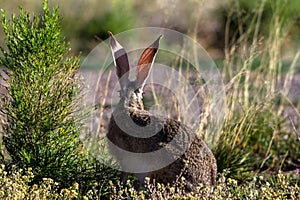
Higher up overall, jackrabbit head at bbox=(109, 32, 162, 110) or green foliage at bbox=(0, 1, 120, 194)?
jackrabbit head at bbox=(109, 32, 162, 110)

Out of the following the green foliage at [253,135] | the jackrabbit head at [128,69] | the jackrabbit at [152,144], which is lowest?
the jackrabbit at [152,144]

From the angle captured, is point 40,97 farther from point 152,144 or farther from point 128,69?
point 152,144

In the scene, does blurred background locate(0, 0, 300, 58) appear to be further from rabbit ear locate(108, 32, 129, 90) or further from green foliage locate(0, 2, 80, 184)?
green foliage locate(0, 2, 80, 184)

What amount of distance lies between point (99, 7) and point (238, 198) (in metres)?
9.22

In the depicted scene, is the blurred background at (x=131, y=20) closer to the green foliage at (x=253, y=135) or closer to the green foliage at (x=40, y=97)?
the green foliage at (x=253, y=135)

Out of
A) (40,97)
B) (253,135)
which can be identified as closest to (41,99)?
(40,97)

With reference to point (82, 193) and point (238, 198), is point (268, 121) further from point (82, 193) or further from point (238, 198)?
point (82, 193)

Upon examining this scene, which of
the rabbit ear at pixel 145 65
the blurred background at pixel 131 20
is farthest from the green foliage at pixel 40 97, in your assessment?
the blurred background at pixel 131 20

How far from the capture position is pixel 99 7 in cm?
1382

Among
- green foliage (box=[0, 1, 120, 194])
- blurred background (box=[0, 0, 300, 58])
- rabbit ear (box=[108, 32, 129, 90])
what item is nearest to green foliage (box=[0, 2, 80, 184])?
green foliage (box=[0, 1, 120, 194])

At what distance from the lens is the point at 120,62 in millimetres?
5316

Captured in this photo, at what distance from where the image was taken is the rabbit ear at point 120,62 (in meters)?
5.32

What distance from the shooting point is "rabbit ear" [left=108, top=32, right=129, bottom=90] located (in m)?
5.32

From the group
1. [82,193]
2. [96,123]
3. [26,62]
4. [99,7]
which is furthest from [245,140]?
[99,7]
